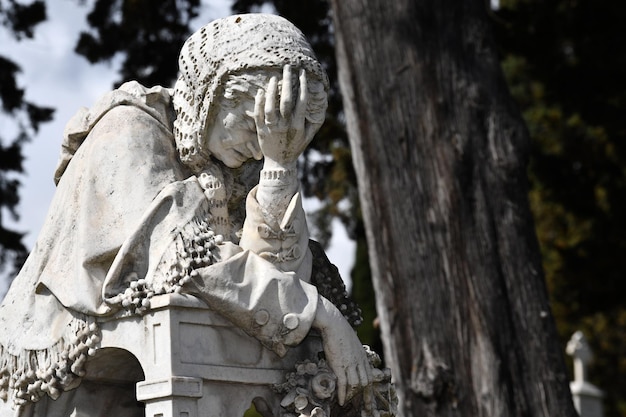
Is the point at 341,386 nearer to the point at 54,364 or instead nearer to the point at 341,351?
the point at 341,351

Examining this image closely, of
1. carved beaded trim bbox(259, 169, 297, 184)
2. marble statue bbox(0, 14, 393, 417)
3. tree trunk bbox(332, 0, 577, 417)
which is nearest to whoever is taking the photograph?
marble statue bbox(0, 14, 393, 417)

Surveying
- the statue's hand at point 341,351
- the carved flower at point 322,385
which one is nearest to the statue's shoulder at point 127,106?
the statue's hand at point 341,351

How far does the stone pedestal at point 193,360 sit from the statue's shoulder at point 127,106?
76cm

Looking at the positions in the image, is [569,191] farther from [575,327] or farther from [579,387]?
[575,327]

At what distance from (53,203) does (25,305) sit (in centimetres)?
37

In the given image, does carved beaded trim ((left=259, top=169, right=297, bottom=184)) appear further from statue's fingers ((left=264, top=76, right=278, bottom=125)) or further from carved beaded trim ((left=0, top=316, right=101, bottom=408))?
carved beaded trim ((left=0, top=316, right=101, bottom=408))

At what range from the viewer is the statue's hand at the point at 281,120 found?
4.83 m

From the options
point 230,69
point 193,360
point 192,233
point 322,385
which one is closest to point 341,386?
point 322,385

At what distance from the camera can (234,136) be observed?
16.3 feet

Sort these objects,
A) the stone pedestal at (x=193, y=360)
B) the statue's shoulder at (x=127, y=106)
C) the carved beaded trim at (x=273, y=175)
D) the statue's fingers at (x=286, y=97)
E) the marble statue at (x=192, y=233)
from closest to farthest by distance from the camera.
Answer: the stone pedestal at (x=193, y=360), the marble statue at (x=192, y=233), the statue's fingers at (x=286, y=97), the carved beaded trim at (x=273, y=175), the statue's shoulder at (x=127, y=106)

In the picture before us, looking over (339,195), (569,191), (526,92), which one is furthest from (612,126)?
(526,92)

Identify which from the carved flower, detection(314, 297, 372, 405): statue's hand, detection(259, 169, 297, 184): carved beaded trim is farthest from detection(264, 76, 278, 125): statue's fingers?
the carved flower

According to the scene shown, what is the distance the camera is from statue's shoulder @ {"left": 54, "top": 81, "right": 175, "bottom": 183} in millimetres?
5090

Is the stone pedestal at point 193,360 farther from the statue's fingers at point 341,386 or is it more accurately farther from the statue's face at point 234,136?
the statue's face at point 234,136
